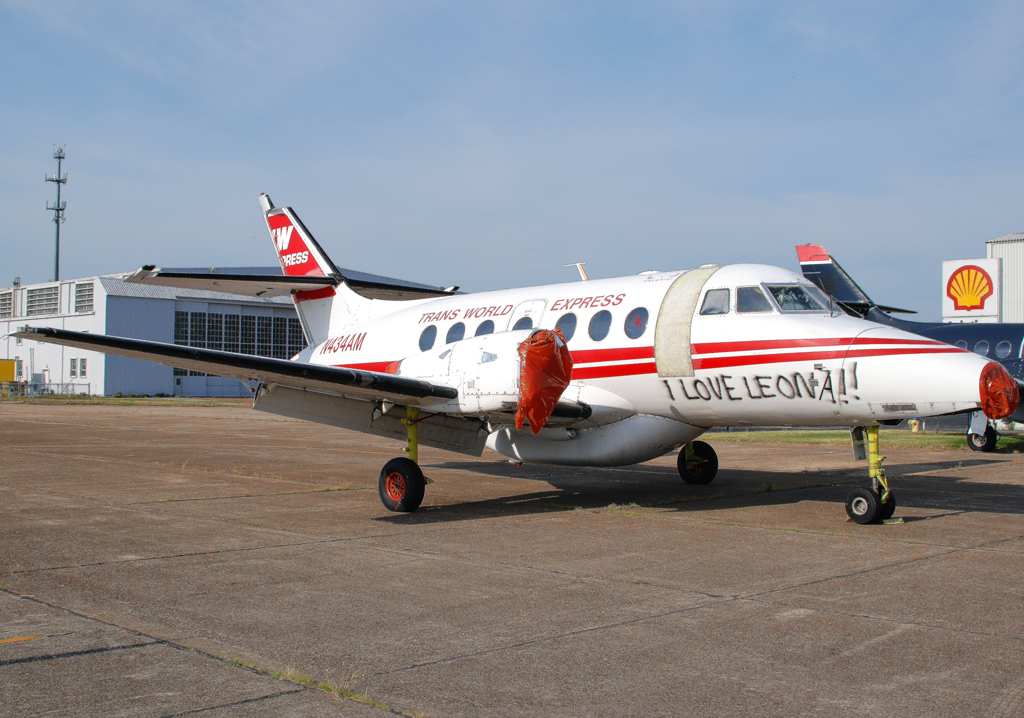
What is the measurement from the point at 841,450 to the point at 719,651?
16263mm

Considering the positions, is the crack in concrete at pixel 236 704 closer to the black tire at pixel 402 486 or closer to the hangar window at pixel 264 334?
the black tire at pixel 402 486

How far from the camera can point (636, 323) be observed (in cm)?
1046

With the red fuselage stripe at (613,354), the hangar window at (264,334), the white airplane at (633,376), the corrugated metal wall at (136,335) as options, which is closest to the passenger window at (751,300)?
the white airplane at (633,376)

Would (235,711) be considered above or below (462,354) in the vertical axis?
below

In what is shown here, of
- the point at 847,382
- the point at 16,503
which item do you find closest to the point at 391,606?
the point at 847,382

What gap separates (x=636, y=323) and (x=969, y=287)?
29.6m

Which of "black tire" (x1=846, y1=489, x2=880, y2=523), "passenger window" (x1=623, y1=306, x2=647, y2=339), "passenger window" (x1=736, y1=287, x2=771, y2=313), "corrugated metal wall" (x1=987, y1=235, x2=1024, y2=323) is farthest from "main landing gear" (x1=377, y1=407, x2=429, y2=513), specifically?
"corrugated metal wall" (x1=987, y1=235, x2=1024, y2=323)

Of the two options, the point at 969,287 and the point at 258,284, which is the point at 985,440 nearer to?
the point at 258,284

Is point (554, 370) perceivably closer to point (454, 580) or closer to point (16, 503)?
point (454, 580)

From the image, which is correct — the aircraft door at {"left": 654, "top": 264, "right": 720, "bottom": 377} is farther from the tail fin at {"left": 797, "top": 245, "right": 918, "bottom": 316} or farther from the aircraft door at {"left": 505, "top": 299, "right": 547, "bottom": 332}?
the tail fin at {"left": 797, "top": 245, "right": 918, "bottom": 316}

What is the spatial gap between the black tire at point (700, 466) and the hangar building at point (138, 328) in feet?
185

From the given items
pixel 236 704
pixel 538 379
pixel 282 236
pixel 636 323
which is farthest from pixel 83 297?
pixel 236 704

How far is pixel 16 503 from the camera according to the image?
1041 centimetres

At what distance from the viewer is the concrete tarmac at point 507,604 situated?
4105 millimetres
